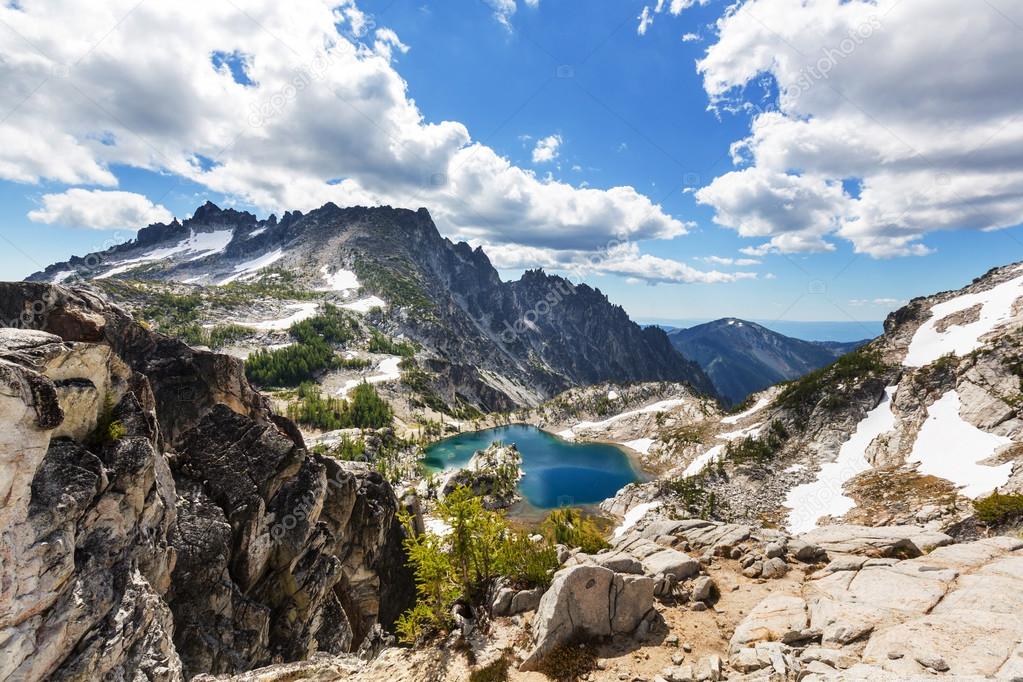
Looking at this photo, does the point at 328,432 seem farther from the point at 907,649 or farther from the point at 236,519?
the point at 907,649

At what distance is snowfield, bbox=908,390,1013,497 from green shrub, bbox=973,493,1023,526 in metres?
34.6

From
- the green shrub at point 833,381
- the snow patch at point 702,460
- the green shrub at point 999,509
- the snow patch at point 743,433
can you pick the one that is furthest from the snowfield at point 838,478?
the green shrub at point 999,509

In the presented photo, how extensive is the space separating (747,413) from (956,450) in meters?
63.0

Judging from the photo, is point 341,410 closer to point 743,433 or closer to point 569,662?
point 743,433

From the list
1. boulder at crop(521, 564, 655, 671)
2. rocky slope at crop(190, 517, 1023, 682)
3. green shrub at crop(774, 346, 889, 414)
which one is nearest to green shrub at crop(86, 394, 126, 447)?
rocky slope at crop(190, 517, 1023, 682)

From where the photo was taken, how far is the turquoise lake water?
109938 mm

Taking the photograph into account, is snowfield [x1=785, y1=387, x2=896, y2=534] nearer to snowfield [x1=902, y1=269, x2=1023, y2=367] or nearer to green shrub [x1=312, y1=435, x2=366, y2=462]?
snowfield [x1=902, y1=269, x2=1023, y2=367]

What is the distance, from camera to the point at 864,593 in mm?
15758

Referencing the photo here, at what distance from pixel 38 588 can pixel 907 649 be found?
23.3 m

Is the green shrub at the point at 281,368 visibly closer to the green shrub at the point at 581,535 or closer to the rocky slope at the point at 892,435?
the rocky slope at the point at 892,435


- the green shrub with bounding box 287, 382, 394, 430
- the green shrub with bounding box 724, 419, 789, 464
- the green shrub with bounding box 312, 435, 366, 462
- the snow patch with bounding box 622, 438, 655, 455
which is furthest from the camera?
the green shrub with bounding box 287, 382, 394, 430

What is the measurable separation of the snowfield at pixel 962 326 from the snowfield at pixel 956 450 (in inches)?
786

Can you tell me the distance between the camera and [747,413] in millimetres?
124312

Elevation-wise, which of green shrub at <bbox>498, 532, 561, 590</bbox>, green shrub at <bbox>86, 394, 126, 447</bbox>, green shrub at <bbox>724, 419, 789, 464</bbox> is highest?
green shrub at <bbox>86, 394, 126, 447</bbox>
